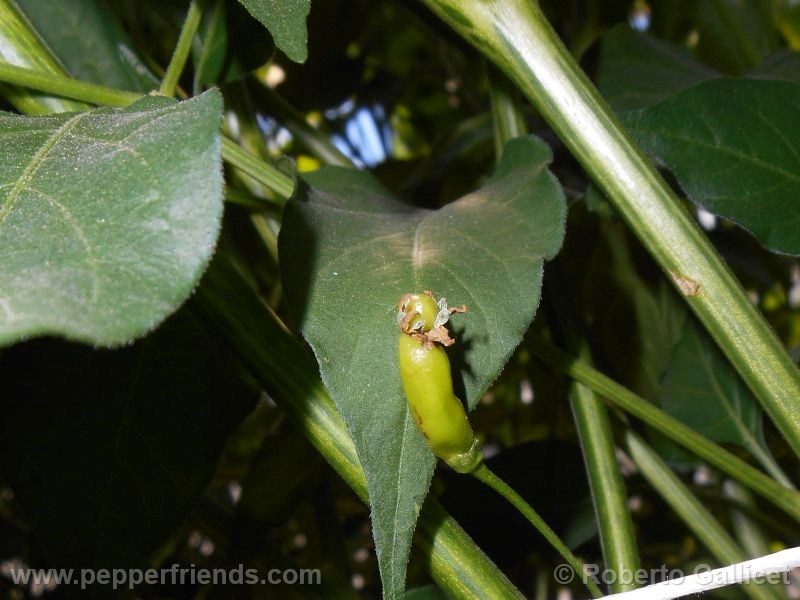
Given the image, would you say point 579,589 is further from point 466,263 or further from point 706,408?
point 466,263

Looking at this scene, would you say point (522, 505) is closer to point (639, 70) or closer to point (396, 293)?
point (396, 293)

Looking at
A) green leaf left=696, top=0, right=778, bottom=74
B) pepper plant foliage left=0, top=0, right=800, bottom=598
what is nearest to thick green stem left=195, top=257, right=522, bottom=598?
pepper plant foliage left=0, top=0, right=800, bottom=598

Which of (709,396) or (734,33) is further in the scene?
(734,33)

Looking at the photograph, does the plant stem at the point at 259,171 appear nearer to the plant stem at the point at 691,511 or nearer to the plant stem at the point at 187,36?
the plant stem at the point at 187,36

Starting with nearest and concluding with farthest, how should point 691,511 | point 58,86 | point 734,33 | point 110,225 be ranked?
point 110,225, point 58,86, point 691,511, point 734,33

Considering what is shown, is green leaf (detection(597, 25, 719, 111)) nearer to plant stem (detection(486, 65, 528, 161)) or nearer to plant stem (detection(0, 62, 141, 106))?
plant stem (detection(486, 65, 528, 161))

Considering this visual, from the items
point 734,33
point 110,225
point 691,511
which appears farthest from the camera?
point 734,33

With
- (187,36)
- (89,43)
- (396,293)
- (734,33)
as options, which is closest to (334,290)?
(396,293)

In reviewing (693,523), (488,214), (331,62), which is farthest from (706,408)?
(331,62)
